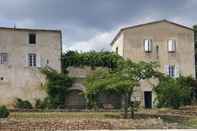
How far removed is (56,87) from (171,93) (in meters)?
11.4

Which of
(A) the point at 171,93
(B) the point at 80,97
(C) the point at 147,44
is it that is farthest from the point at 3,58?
(A) the point at 171,93

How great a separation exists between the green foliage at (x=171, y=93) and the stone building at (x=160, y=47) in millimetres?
3583

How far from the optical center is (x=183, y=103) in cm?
5425

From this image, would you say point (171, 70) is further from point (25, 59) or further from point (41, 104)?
point (25, 59)

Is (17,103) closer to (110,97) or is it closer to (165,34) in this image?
(110,97)

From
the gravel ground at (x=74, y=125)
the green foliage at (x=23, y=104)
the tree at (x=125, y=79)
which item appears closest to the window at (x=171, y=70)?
the green foliage at (x=23, y=104)

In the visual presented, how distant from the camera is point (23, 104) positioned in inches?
2100

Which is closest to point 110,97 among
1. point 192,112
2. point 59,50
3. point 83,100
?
point 83,100

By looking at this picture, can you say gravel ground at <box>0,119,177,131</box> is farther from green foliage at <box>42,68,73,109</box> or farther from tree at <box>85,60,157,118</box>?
green foliage at <box>42,68,73,109</box>

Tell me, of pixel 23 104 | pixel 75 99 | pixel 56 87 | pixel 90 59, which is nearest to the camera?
pixel 23 104

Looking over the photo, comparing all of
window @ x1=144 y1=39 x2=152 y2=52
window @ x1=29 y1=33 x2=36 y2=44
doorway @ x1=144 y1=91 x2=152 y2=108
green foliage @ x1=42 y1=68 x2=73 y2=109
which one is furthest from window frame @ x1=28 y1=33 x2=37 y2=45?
doorway @ x1=144 y1=91 x2=152 y2=108

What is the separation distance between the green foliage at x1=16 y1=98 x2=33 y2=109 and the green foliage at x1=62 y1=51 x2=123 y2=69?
5.87 m

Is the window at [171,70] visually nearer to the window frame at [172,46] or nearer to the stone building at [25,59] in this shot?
the window frame at [172,46]

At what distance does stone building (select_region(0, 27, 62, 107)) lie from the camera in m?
53.9
